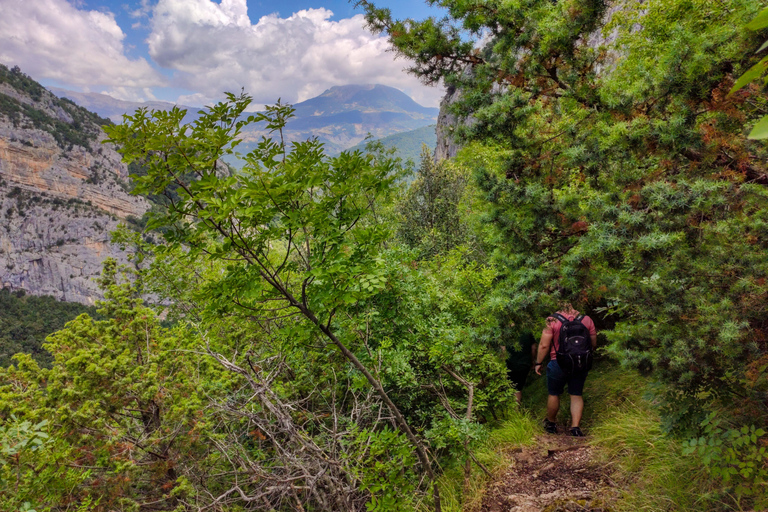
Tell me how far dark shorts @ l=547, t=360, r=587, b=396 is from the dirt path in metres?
0.58

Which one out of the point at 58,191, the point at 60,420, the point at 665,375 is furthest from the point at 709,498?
the point at 58,191

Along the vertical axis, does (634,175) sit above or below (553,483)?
above

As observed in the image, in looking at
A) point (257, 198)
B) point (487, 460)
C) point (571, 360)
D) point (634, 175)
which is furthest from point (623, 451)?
point (257, 198)

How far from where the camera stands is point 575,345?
193 inches

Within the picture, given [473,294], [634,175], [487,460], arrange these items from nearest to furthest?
[634,175] → [487,460] → [473,294]

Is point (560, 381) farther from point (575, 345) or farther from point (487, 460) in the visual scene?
point (487, 460)

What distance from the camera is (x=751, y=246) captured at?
Answer: 2760 millimetres

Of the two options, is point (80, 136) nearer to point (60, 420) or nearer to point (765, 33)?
point (60, 420)

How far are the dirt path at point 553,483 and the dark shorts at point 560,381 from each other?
0.58 metres

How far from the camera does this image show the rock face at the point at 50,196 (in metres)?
77.6

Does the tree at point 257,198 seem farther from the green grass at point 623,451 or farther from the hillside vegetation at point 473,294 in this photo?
the green grass at point 623,451

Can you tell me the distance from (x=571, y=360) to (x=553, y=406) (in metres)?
0.74

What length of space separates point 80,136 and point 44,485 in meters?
108

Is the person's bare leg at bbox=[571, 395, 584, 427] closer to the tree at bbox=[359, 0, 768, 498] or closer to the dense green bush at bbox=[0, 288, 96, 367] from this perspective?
the tree at bbox=[359, 0, 768, 498]
